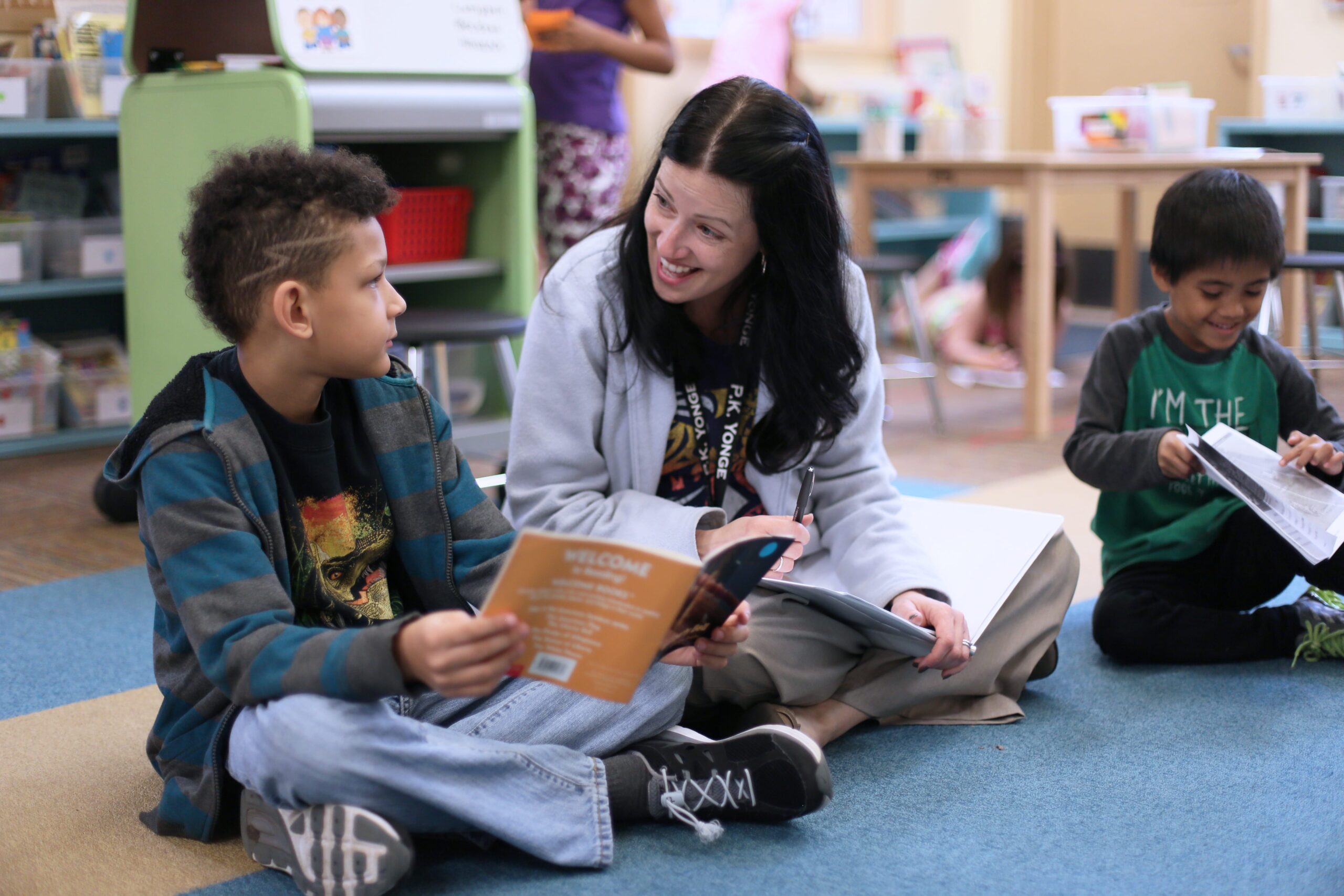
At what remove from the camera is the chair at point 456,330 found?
2246mm

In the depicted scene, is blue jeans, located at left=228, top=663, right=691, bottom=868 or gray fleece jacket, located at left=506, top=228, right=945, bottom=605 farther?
gray fleece jacket, located at left=506, top=228, right=945, bottom=605

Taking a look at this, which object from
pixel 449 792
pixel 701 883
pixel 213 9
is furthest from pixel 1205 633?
pixel 213 9

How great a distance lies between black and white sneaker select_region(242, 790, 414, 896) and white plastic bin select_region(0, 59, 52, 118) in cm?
235

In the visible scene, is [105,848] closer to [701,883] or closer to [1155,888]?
[701,883]

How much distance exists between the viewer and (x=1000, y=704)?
5.14 feet

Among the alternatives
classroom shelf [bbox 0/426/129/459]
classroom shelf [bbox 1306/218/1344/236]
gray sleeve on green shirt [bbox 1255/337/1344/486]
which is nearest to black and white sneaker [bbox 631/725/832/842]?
gray sleeve on green shirt [bbox 1255/337/1344/486]

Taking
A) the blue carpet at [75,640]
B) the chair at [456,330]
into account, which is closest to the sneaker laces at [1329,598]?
the chair at [456,330]

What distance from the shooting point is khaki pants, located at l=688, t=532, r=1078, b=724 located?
142 centimetres

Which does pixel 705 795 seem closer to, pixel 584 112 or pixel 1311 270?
pixel 584 112

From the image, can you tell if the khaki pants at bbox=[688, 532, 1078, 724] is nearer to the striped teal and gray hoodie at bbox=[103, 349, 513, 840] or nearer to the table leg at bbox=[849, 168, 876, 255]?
the striped teal and gray hoodie at bbox=[103, 349, 513, 840]

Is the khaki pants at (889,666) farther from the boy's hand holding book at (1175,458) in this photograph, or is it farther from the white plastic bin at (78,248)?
the white plastic bin at (78,248)

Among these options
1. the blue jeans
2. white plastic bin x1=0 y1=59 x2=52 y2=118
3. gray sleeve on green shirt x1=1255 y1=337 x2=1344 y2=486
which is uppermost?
white plastic bin x1=0 y1=59 x2=52 y2=118

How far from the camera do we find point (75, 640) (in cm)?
188

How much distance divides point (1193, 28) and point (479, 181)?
3.96 m
